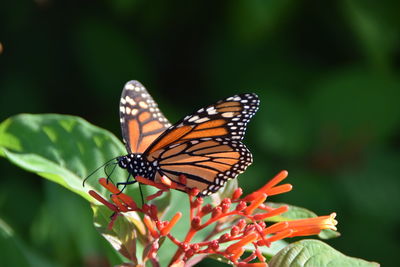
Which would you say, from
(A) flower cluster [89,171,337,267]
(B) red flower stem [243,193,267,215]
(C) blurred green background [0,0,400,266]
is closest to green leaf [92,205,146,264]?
(A) flower cluster [89,171,337,267]

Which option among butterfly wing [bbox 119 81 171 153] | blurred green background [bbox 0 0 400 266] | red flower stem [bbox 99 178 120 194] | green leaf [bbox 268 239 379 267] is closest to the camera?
green leaf [bbox 268 239 379 267]

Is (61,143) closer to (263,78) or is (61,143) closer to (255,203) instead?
(255,203)

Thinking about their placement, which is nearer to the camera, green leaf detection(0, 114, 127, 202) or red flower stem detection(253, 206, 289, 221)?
red flower stem detection(253, 206, 289, 221)

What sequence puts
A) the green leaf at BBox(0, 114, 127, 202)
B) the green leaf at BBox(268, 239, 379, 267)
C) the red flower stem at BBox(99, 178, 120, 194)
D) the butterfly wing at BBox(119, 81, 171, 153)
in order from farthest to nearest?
the butterfly wing at BBox(119, 81, 171, 153)
the green leaf at BBox(0, 114, 127, 202)
the red flower stem at BBox(99, 178, 120, 194)
the green leaf at BBox(268, 239, 379, 267)

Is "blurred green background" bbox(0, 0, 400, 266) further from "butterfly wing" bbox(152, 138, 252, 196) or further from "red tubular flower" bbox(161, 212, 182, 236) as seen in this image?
"red tubular flower" bbox(161, 212, 182, 236)

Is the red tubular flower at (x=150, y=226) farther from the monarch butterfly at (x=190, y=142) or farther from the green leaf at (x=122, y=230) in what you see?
the monarch butterfly at (x=190, y=142)
